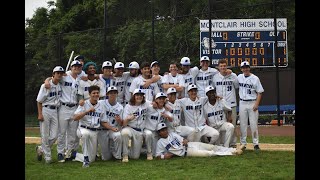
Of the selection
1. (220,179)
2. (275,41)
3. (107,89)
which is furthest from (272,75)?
(220,179)

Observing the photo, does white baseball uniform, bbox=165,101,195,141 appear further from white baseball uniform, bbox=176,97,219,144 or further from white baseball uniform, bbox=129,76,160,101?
white baseball uniform, bbox=129,76,160,101

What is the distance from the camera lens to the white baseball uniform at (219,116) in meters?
9.93

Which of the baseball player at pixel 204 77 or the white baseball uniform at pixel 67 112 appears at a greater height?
the baseball player at pixel 204 77

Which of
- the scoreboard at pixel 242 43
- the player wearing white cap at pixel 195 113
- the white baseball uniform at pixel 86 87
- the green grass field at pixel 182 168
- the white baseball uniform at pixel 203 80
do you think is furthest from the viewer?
the scoreboard at pixel 242 43

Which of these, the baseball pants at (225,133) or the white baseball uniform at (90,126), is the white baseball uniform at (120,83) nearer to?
the white baseball uniform at (90,126)

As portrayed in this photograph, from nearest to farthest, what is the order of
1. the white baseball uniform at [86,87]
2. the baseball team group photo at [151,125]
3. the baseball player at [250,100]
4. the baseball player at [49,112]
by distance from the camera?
the baseball team group photo at [151,125]
the baseball player at [49,112]
the white baseball uniform at [86,87]
the baseball player at [250,100]

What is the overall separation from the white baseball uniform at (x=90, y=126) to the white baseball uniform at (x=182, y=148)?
1.16m

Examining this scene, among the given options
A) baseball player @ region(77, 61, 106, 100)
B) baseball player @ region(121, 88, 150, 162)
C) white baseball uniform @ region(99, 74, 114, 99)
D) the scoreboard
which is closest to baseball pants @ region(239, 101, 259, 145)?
baseball player @ region(121, 88, 150, 162)

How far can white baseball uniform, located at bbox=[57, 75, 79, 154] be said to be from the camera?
927 cm

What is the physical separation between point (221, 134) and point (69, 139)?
2.90 metres

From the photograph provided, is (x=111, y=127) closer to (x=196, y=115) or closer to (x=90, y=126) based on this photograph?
(x=90, y=126)

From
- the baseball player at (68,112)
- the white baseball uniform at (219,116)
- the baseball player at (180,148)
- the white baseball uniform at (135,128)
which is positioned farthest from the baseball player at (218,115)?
the baseball player at (68,112)

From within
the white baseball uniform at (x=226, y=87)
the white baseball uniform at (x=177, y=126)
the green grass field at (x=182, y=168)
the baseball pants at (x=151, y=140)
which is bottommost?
the green grass field at (x=182, y=168)
